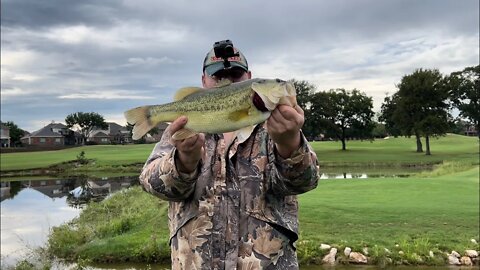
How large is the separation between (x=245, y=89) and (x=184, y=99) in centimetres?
46

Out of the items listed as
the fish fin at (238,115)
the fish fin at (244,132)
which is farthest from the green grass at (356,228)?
the fish fin at (238,115)

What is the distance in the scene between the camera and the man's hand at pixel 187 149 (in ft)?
9.17

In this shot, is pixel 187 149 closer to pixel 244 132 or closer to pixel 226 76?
pixel 244 132

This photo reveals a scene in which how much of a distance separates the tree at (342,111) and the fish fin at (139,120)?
6715 centimetres

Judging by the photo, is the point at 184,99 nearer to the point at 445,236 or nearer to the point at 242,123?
the point at 242,123

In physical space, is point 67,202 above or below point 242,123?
below

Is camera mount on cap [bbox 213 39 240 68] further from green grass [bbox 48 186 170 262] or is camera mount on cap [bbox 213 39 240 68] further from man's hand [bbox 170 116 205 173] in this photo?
green grass [bbox 48 186 170 262]

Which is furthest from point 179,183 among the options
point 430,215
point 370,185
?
point 370,185

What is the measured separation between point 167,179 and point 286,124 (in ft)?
Result: 2.87

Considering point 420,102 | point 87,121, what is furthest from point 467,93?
point 87,121

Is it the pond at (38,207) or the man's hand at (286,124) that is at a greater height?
the man's hand at (286,124)

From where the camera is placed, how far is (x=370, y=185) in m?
21.6

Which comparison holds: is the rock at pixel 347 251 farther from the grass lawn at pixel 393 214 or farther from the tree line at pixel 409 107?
the tree line at pixel 409 107

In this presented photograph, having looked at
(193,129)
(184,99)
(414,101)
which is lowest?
(193,129)
